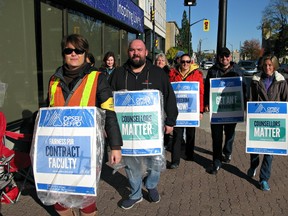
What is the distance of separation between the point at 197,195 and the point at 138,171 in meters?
0.97

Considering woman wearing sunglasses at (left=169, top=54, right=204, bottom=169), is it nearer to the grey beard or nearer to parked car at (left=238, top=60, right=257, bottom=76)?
the grey beard

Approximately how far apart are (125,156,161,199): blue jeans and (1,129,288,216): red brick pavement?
240 millimetres

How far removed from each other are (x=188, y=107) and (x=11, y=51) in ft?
10.9

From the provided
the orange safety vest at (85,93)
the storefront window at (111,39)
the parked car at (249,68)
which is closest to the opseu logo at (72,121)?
the orange safety vest at (85,93)

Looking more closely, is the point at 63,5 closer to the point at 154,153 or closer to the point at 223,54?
the point at 223,54

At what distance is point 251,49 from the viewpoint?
100625 mm

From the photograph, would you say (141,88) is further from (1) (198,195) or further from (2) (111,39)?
(2) (111,39)

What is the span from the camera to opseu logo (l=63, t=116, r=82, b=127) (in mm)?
2754

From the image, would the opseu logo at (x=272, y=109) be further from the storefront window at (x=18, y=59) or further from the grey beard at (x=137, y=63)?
the storefront window at (x=18, y=59)

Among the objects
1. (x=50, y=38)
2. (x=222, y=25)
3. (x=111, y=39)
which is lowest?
(x=50, y=38)

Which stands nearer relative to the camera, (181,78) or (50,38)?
(181,78)

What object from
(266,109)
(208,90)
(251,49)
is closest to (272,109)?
(266,109)

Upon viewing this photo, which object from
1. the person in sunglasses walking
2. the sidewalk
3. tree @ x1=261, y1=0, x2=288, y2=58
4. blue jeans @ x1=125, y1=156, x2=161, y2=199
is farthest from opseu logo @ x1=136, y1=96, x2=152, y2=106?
tree @ x1=261, y1=0, x2=288, y2=58

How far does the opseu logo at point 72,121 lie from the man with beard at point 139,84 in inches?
46.1
